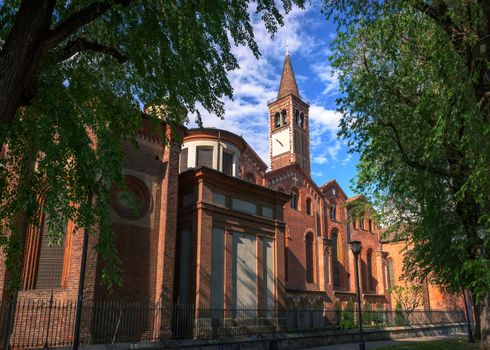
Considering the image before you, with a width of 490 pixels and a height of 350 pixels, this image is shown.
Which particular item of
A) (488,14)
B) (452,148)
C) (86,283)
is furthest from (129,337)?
(488,14)

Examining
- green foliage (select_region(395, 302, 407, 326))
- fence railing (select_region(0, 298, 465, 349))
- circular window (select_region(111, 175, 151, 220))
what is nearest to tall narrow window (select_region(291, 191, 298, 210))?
green foliage (select_region(395, 302, 407, 326))

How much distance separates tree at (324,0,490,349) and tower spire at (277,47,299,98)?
47.5 m

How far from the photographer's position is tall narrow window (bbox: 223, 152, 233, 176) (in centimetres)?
2364

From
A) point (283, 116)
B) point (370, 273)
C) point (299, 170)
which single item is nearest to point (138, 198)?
point (299, 170)

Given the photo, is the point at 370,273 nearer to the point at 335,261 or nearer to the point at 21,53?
the point at 335,261

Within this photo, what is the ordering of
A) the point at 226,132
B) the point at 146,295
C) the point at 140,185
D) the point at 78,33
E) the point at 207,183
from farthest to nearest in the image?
the point at 226,132 < the point at 207,183 < the point at 140,185 < the point at 146,295 < the point at 78,33

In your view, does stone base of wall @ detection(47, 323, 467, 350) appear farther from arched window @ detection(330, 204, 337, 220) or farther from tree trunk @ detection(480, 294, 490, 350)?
arched window @ detection(330, 204, 337, 220)

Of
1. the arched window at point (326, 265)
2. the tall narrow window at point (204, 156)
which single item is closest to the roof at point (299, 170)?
the arched window at point (326, 265)

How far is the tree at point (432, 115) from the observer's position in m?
9.60

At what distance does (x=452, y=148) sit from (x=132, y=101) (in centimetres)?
924

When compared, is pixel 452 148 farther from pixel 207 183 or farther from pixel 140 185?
pixel 140 185

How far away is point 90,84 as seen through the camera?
27.9 feet

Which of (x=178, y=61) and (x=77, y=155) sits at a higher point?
(x=178, y=61)

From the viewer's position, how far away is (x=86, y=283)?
14.1 metres
